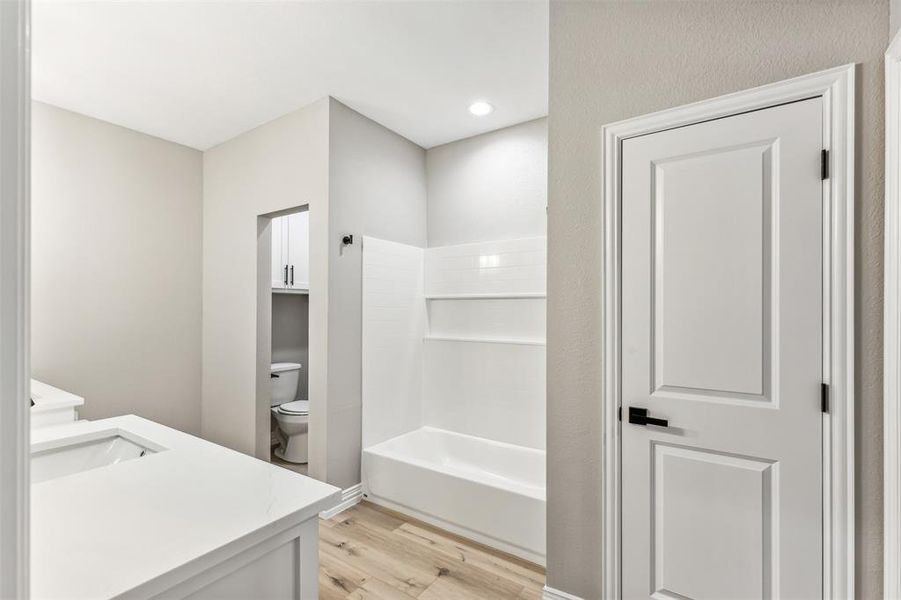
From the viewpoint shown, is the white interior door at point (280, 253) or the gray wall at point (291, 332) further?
the gray wall at point (291, 332)

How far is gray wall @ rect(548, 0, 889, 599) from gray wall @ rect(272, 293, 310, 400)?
122 inches

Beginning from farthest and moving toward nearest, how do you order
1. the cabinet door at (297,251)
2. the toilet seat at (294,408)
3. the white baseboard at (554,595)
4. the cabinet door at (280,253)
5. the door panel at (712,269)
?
1. the cabinet door at (297,251)
2. the cabinet door at (280,253)
3. the toilet seat at (294,408)
4. the white baseboard at (554,595)
5. the door panel at (712,269)

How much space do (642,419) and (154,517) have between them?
1534 millimetres

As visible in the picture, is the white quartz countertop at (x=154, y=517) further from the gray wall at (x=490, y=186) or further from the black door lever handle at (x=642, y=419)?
the gray wall at (x=490, y=186)

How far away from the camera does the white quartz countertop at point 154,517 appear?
77cm

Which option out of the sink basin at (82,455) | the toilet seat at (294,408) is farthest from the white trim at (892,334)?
the toilet seat at (294,408)

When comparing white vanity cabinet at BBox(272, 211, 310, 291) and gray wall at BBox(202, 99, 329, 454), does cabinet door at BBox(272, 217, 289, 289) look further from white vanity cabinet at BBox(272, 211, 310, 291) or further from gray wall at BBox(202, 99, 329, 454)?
gray wall at BBox(202, 99, 329, 454)

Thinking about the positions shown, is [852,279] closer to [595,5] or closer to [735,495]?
[735,495]

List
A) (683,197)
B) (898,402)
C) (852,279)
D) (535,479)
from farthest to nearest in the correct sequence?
(535,479) → (683,197) → (852,279) → (898,402)

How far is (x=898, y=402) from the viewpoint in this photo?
121 cm

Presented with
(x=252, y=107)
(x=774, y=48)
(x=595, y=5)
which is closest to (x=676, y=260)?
(x=774, y=48)

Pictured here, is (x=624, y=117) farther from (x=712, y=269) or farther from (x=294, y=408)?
(x=294, y=408)

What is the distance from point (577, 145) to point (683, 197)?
48 centimetres

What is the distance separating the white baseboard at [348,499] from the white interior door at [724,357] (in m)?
1.77
